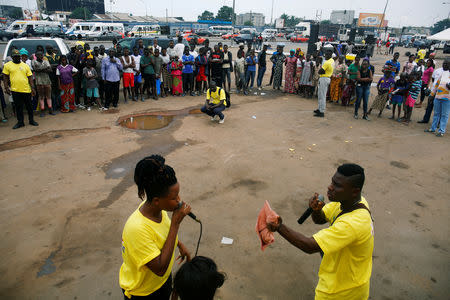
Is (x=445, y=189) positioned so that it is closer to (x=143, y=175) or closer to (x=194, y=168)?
(x=194, y=168)

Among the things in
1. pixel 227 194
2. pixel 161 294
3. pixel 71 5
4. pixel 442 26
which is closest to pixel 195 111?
pixel 227 194

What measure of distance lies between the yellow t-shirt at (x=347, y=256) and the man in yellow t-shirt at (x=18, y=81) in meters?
8.00

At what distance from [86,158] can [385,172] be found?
606cm

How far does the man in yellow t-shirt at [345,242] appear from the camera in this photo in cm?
184

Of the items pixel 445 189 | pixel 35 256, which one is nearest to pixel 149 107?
pixel 35 256

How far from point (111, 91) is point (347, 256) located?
8.98 meters

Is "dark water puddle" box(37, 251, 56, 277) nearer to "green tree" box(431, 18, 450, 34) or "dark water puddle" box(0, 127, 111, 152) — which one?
"dark water puddle" box(0, 127, 111, 152)

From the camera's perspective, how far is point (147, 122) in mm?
8312

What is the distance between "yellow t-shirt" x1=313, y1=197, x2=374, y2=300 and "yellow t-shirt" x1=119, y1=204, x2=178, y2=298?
100 centimetres

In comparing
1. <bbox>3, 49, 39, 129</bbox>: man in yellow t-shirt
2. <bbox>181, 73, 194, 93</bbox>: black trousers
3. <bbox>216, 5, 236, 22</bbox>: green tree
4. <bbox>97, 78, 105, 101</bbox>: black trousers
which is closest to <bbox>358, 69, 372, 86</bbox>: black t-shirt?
<bbox>181, 73, 194, 93</bbox>: black trousers

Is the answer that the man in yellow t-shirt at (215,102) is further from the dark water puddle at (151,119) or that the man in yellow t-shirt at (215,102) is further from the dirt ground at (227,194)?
the dark water puddle at (151,119)

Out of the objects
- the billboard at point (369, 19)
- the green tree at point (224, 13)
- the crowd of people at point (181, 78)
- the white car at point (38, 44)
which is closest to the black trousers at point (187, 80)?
the crowd of people at point (181, 78)

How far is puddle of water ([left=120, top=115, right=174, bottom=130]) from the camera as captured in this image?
7954mm

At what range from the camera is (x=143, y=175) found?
5.96 feet
